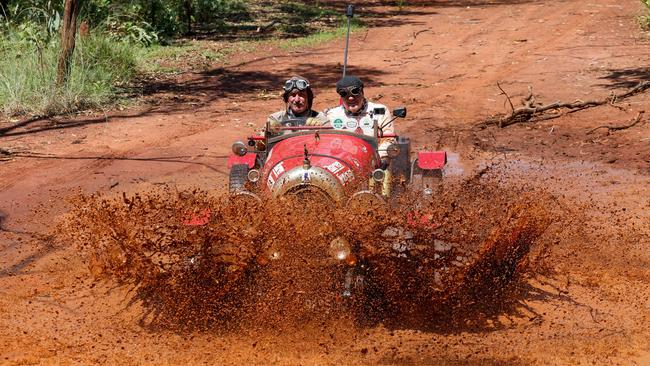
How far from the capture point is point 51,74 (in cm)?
1505

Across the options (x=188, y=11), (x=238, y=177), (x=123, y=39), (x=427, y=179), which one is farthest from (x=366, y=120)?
(x=188, y=11)

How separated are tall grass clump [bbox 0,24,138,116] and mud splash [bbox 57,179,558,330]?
25.9ft

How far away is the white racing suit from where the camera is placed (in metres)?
8.85

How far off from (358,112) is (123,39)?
37.7 feet

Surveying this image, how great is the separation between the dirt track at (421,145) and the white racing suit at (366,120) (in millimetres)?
1906

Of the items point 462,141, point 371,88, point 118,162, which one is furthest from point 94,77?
point 462,141

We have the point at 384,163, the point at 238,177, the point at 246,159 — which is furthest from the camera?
the point at 246,159

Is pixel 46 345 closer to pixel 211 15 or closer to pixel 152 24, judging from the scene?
pixel 152 24

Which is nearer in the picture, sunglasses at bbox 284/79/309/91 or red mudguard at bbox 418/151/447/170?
red mudguard at bbox 418/151/447/170

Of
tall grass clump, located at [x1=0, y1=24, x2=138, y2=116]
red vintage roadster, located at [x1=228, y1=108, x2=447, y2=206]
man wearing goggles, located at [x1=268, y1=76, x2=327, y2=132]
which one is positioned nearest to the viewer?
red vintage roadster, located at [x1=228, y1=108, x2=447, y2=206]

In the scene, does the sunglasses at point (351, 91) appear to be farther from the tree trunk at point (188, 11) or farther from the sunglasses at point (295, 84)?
the tree trunk at point (188, 11)

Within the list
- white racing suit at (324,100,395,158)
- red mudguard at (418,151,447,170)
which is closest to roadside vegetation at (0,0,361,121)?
white racing suit at (324,100,395,158)

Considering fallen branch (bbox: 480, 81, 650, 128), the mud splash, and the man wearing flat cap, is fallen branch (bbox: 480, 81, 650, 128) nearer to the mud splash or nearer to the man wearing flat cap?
the man wearing flat cap

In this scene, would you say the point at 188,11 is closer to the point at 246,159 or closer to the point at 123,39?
the point at 123,39
